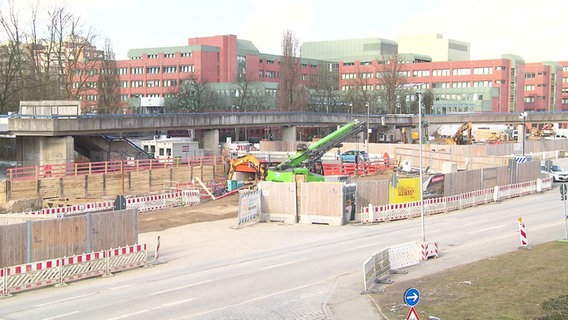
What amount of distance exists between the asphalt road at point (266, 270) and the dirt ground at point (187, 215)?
1.32 metres

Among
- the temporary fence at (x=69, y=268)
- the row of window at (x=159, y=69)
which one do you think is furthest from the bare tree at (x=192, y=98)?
the temporary fence at (x=69, y=268)

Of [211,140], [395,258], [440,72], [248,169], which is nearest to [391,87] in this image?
[440,72]

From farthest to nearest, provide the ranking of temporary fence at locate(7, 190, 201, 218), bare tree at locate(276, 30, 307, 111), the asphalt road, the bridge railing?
bare tree at locate(276, 30, 307, 111), the bridge railing, temporary fence at locate(7, 190, 201, 218), the asphalt road

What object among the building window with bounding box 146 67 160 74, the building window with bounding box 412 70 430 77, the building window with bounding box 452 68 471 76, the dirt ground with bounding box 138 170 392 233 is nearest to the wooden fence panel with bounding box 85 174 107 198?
the dirt ground with bounding box 138 170 392 233

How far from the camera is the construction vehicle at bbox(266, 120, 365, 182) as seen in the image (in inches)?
1714

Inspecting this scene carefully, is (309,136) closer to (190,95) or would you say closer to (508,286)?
(190,95)

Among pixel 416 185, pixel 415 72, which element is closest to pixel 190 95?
pixel 415 72

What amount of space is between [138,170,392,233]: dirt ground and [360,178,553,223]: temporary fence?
853cm

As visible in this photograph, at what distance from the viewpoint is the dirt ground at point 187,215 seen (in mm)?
36250

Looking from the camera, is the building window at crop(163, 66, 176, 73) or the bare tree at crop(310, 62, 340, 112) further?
the bare tree at crop(310, 62, 340, 112)

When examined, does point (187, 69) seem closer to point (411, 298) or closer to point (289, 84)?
point (289, 84)

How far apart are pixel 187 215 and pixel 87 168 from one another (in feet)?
64.6

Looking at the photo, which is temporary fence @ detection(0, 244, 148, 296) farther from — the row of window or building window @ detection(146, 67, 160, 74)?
building window @ detection(146, 67, 160, 74)

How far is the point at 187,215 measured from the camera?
39406 mm
